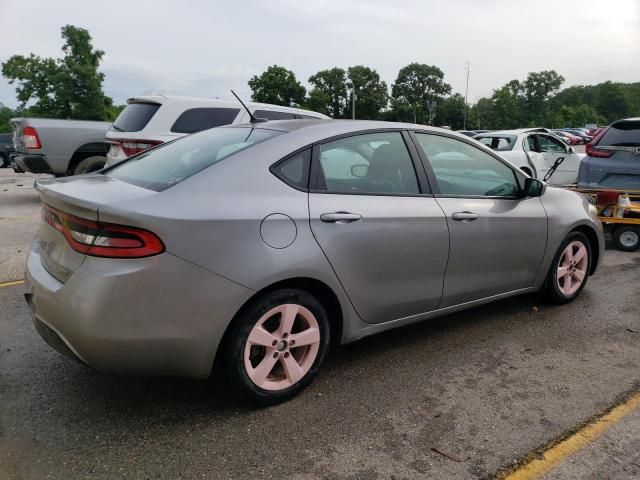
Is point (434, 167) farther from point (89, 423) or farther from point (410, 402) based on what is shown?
point (89, 423)

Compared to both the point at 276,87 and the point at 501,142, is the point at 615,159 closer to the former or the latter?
the point at 501,142

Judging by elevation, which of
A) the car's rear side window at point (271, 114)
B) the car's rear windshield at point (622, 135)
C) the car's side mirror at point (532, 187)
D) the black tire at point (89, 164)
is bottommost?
the black tire at point (89, 164)

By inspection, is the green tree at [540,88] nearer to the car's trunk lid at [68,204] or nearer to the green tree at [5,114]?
the green tree at [5,114]

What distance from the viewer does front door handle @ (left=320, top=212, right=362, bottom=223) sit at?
9.21 ft

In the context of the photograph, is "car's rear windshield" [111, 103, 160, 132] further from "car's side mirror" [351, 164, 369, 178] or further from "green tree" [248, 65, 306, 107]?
"green tree" [248, 65, 306, 107]

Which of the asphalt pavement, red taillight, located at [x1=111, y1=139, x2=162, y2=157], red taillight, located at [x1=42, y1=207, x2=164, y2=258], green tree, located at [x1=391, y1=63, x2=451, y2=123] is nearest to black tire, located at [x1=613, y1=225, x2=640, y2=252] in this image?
the asphalt pavement

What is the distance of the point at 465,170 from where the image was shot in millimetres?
3729

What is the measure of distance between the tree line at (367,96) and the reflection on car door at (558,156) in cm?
5554

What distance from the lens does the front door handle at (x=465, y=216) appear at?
340 cm

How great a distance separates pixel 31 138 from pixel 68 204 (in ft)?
25.0

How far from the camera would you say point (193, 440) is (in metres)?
2.49

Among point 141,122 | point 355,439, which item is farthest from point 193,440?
point 141,122

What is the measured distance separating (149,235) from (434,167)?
6.31 feet

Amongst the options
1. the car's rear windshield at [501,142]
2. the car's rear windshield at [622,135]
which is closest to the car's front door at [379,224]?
the car's rear windshield at [622,135]
